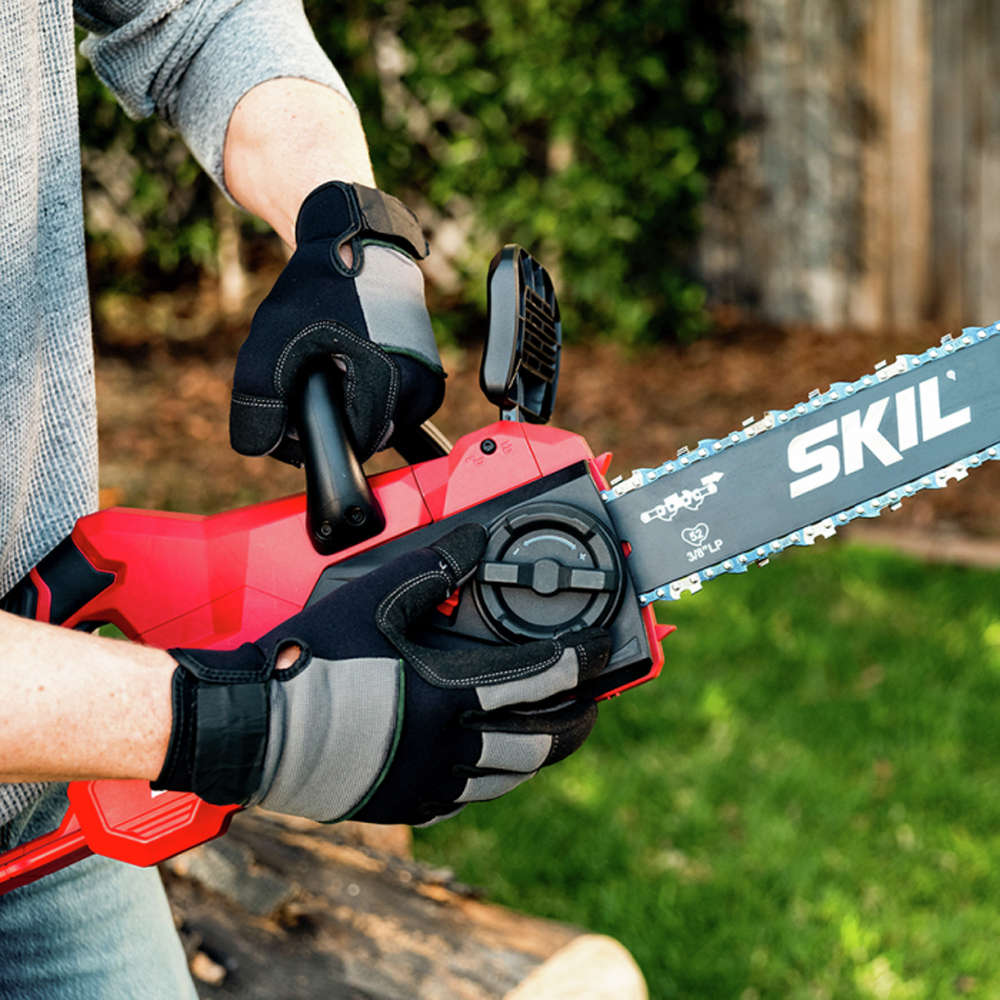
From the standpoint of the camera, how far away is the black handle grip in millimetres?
1472

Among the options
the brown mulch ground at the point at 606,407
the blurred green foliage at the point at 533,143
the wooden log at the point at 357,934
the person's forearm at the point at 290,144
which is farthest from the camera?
the blurred green foliage at the point at 533,143

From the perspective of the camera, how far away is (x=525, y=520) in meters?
1.48

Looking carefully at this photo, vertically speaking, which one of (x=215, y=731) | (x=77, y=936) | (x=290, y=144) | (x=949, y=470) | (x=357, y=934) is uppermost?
(x=290, y=144)

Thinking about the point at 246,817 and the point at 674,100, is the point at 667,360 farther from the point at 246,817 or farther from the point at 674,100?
the point at 246,817

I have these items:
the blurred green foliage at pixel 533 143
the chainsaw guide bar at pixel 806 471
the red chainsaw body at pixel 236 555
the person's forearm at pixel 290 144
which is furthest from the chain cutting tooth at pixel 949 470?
the blurred green foliage at pixel 533 143

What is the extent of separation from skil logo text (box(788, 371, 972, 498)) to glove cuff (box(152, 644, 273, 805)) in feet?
2.41

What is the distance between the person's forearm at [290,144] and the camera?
161cm

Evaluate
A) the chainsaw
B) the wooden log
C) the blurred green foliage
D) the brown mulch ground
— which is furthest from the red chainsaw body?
the blurred green foliage

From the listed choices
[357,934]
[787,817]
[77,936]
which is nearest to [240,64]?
[77,936]

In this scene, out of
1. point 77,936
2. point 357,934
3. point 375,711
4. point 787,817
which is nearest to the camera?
point 375,711

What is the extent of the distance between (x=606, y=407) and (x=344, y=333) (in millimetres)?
5102

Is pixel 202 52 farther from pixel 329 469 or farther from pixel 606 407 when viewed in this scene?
pixel 606 407

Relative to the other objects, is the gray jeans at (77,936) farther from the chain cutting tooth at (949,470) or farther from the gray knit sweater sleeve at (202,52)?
the chain cutting tooth at (949,470)

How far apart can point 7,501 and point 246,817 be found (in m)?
1.31
